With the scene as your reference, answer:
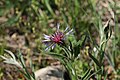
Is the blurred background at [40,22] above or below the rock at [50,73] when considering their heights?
above

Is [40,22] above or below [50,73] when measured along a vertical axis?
above

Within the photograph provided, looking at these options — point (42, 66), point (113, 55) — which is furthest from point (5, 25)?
point (113, 55)

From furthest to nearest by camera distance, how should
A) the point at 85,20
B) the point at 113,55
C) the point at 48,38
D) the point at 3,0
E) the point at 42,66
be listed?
the point at 3,0 < the point at 85,20 < the point at 42,66 < the point at 113,55 < the point at 48,38

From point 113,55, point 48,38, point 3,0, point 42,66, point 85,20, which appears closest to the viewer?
point 48,38

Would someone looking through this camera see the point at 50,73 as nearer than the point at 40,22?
Yes

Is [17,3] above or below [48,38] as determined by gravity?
above

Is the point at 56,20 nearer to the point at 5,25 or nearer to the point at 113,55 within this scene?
the point at 5,25

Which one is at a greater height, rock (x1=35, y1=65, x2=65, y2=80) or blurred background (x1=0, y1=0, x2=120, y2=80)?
blurred background (x1=0, y1=0, x2=120, y2=80)

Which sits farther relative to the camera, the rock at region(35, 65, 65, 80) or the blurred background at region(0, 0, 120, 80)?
the blurred background at region(0, 0, 120, 80)
